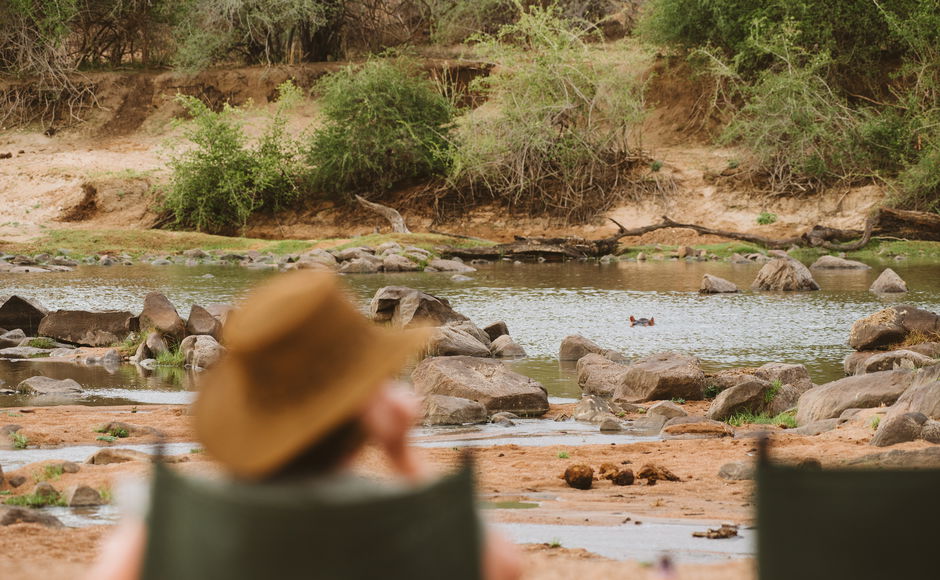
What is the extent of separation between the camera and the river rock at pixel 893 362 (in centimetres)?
1208

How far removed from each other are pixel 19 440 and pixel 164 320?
7.13 metres

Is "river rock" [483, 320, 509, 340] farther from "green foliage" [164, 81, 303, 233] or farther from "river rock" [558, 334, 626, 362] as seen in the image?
"green foliage" [164, 81, 303, 233]

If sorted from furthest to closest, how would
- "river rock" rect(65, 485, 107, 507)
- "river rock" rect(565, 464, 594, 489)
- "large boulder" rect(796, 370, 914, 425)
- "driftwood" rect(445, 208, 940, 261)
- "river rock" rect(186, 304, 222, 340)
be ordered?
"driftwood" rect(445, 208, 940, 261) < "river rock" rect(186, 304, 222, 340) < "large boulder" rect(796, 370, 914, 425) < "river rock" rect(565, 464, 594, 489) < "river rock" rect(65, 485, 107, 507)

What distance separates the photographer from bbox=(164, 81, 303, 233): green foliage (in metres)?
38.6

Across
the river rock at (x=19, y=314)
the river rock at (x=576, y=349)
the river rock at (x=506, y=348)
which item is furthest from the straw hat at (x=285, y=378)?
the river rock at (x=19, y=314)

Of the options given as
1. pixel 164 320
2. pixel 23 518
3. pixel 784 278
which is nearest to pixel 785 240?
pixel 784 278

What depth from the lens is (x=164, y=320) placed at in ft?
49.5

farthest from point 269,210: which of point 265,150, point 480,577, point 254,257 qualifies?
point 480,577

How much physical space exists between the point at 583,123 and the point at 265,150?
11.1 metres

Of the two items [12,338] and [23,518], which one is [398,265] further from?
[23,518]

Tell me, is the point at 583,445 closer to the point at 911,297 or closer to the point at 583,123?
the point at 911,297

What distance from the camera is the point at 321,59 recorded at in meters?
49.3

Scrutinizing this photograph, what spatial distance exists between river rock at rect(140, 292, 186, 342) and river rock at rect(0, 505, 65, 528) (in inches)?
386

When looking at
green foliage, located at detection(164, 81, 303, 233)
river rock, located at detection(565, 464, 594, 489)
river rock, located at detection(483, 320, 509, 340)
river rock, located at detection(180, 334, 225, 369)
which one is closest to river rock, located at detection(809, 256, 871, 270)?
river rock, located at detection(483, 320, 509, 340)
